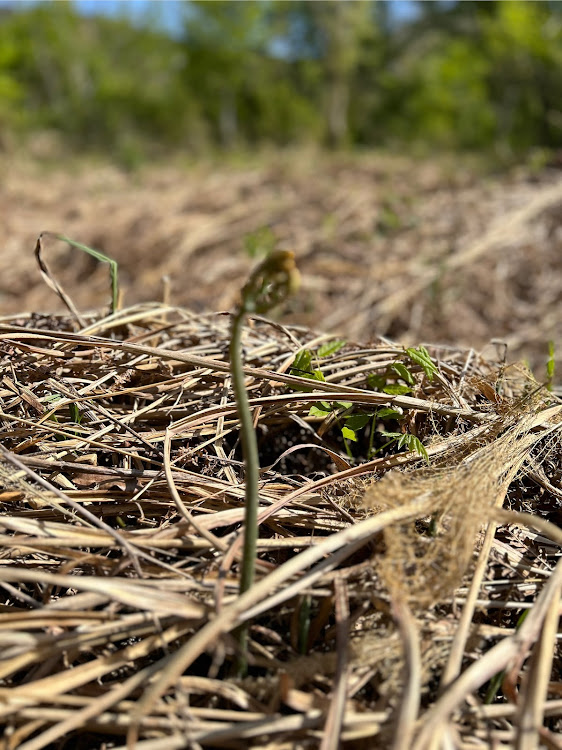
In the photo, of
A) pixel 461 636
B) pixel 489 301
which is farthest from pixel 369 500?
pixel 489 301

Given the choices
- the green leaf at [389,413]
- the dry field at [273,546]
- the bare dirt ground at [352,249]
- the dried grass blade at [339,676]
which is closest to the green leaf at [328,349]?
the dry field at [273,546]

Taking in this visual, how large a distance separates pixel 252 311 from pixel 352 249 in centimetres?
403

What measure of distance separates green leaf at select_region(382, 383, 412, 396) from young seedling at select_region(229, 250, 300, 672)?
0.59 m

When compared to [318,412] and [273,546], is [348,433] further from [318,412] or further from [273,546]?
[273,546]

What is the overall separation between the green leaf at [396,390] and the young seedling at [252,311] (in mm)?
591

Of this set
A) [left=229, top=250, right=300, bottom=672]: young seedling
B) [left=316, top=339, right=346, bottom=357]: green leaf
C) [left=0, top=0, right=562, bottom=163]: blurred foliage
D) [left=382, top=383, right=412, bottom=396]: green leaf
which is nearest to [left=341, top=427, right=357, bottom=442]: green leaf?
[left=382, top=383, right=412, bottom=396]: green leaf

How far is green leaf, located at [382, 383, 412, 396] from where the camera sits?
1.24 meters

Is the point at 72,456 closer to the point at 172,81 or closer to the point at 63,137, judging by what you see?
the point at 63,137

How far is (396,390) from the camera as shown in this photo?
4.11 ft

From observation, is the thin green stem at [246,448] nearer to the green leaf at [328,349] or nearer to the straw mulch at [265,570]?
the straw mulch at [265,570]

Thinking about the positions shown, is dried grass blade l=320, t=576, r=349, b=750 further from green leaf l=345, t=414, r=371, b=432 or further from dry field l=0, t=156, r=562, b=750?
green leaf l=345, t=414, r=371, b=432

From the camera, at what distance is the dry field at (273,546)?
74cm

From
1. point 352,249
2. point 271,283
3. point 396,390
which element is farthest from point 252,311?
point 352,249

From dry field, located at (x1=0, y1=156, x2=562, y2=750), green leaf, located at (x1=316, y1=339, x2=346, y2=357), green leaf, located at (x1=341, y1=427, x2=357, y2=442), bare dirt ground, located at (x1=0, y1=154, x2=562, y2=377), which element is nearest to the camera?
dry field, located at (x1=0, y1=156, x2=562, y2=750)
